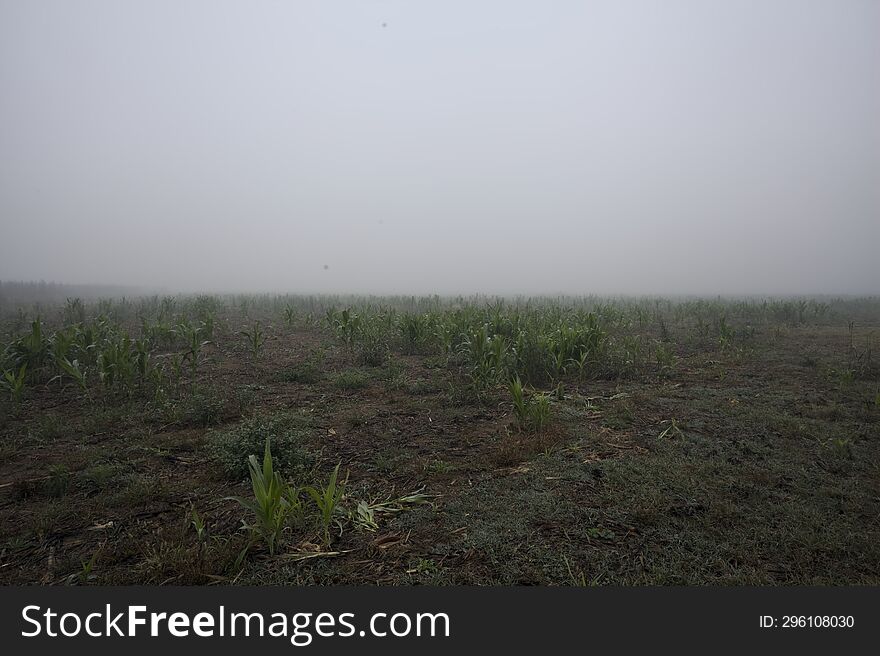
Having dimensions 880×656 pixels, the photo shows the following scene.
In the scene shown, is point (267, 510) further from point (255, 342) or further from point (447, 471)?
point (255, 342)

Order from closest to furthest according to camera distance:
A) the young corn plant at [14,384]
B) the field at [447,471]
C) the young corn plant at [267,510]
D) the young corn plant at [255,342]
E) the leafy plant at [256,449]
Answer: the field at [447,471] < the young corn plant at [267,510] < the leafy plant at [256,449] < the young corn plant at [14,384] < the young corn plant at [255,342]

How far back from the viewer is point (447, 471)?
324cm

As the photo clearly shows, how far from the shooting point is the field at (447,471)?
2062 millimetres

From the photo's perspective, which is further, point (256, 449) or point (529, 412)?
point (529, 412)

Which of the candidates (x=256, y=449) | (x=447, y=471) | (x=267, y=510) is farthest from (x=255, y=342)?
(x=267, y=510)

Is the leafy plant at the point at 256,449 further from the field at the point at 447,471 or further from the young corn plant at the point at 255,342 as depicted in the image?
the young corn plant at the point at 255,342

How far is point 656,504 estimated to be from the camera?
259cm

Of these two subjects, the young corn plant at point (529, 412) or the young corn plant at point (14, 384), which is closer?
the young corn plant at point (529, 412)

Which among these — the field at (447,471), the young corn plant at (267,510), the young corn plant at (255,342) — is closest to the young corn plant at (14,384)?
the field at (447,471)

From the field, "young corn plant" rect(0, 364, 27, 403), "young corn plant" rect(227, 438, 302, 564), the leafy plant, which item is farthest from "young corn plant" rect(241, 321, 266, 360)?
"young corn plant" rect(227, 438, 302, 564)

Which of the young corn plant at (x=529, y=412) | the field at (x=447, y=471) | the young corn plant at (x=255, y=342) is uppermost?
the young corn plant at (x=255, y=342)

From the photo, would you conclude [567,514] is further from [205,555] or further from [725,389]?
[725,389]

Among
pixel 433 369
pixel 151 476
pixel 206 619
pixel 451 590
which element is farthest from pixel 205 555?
pixel 433 369

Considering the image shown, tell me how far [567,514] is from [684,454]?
1758 mm
